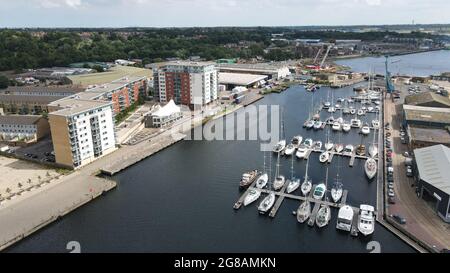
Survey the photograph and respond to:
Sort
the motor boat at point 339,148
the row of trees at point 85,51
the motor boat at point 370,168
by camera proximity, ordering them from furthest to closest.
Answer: the row of trees at point 85,51 < the motor boat at point 339,148 < the motor boat at point 370,168

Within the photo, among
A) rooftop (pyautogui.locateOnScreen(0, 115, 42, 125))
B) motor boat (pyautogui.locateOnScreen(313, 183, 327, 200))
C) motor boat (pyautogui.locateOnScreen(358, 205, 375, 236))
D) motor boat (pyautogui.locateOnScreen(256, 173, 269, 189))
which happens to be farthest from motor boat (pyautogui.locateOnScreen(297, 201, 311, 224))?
rooftop (pyautogui.locateOnScreen(0, 115, 42, 125))

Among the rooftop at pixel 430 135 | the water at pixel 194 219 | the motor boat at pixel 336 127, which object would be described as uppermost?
the rooftop at pixel 430 135

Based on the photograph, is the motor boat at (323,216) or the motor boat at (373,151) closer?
the motor boat at (323,216)

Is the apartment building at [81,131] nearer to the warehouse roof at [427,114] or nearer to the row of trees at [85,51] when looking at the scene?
the warehouse roof at [427,114]

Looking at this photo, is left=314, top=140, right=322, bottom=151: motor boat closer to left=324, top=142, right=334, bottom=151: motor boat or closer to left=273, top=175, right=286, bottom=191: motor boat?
left=324, top=142, right=334, bottom=151: motor boat

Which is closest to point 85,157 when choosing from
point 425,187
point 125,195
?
point 125,195

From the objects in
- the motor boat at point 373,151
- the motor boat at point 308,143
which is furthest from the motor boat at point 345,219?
the motor boat at point 308,143
